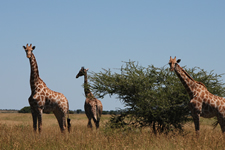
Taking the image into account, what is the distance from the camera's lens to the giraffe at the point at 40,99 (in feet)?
44.4

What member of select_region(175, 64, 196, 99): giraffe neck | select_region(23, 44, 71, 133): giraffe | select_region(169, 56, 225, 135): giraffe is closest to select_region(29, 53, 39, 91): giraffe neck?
select_region(23, 44, 71, 133): giraffe

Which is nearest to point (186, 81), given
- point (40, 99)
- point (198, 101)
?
point (198, 101)

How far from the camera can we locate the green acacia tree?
14.0 meters

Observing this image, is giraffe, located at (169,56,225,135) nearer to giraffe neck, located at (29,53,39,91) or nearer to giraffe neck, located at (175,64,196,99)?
giraffe neck, located at (175,64,196,99)

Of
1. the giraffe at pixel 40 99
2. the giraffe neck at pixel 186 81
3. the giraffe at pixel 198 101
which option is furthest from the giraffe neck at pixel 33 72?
the giraffe neck at pixel 186 81

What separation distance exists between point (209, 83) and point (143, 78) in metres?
3.77

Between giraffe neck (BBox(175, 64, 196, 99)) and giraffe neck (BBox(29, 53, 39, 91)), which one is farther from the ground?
giraffe neck (BBox(29, 53, 39, 91))

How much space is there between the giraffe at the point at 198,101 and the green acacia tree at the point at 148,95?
1.13 meters

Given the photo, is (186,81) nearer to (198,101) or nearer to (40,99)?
(198,101)

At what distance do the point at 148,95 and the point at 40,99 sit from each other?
469 centimetres

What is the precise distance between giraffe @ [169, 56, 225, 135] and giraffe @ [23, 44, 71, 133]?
17.2ft

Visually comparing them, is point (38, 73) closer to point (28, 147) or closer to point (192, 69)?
point (28, 147)

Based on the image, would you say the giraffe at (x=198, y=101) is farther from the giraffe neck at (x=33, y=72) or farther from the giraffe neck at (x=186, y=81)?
the giraffe neck at (x=33, y=72)

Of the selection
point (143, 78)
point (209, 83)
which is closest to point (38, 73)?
point (143, 78)
